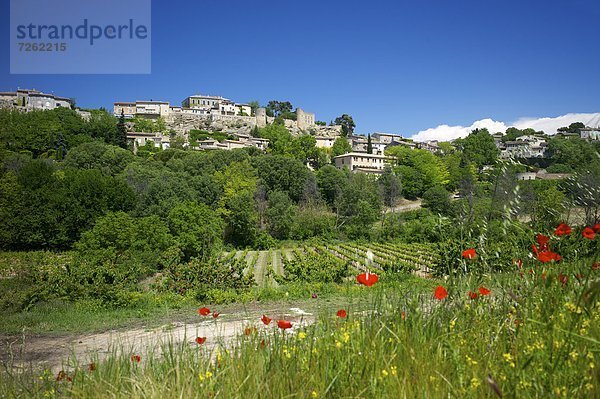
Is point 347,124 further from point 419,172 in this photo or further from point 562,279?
point 562,279

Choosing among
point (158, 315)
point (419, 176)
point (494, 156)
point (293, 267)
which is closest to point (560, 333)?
point (494, 156)

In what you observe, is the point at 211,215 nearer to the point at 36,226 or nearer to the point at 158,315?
the point at 36,226

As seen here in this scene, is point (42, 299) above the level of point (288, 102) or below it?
below

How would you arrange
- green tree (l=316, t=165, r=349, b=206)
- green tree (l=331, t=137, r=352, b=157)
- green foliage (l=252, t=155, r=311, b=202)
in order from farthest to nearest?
green tree (l=331, t=137, r=352, b=157), green tree (l=316, t=165, r=349, b=206), green foliage (l=252, t=155, r=311, b=202)

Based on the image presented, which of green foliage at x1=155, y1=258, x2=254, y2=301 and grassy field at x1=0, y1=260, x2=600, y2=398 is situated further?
green foliage at x1=155, y1=258, x2=254, y2=301

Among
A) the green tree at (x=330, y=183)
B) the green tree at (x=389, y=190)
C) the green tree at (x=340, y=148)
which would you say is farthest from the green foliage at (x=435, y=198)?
the green tree at (x=340, y=148)

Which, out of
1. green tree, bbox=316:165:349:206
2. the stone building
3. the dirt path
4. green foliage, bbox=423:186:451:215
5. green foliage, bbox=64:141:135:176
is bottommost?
the dirt path

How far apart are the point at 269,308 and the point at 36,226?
36162 mm

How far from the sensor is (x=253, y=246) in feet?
153

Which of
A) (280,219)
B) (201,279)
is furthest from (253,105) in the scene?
(201,279)

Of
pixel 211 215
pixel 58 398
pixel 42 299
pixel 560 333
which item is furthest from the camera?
pixel 211 215

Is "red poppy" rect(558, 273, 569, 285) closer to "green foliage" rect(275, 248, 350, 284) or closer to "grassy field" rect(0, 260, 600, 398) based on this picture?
"grassy field" rect(0, 260, 600, 398)

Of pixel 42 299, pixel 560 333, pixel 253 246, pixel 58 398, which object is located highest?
pixel 560 333

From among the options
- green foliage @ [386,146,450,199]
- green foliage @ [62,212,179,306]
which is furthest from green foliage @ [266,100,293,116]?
green foliage @ [62,212,179,306]
